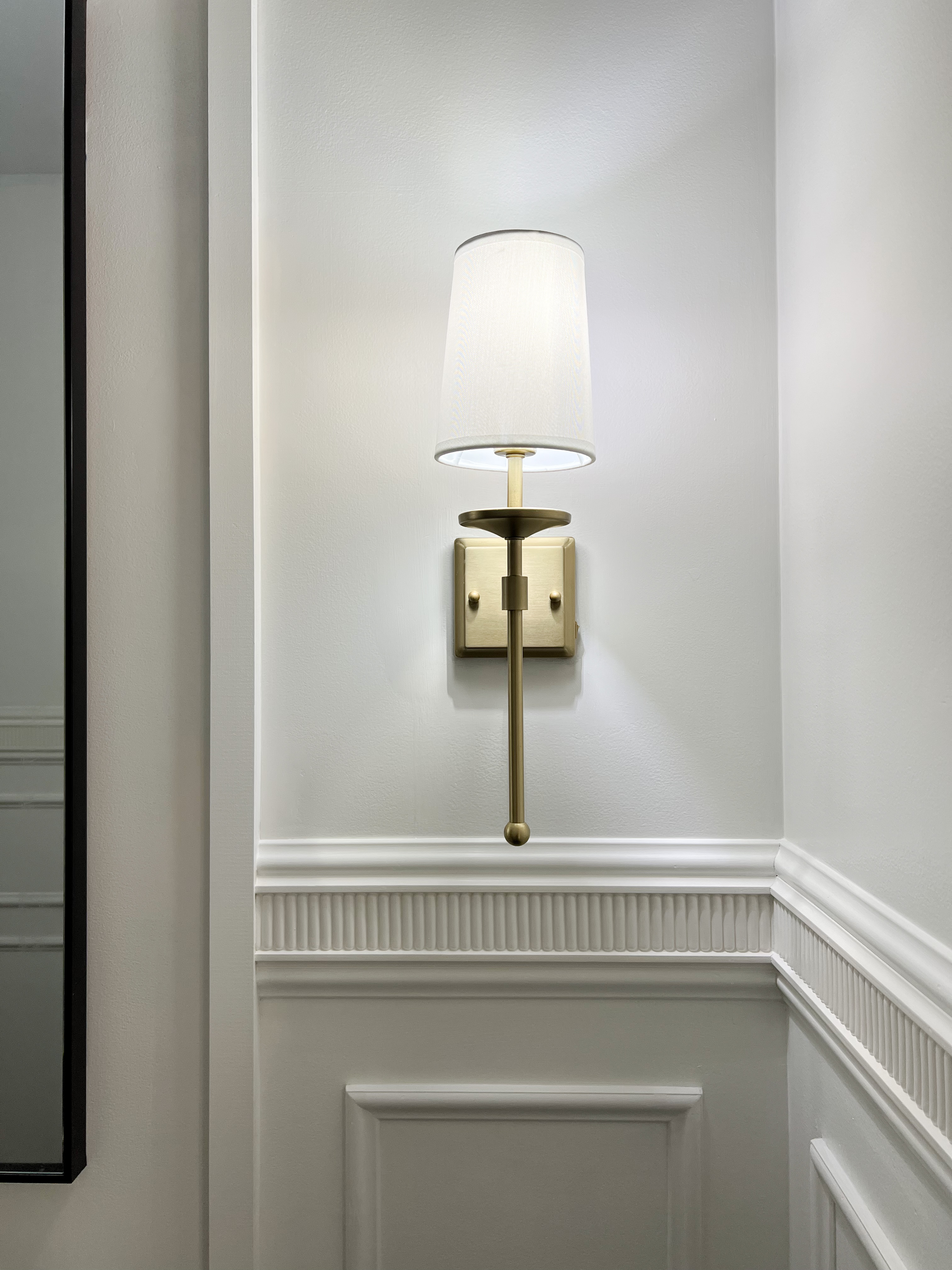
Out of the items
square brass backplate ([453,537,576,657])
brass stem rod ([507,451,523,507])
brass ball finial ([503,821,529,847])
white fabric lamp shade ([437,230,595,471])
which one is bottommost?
brass ball finial ([503,821,529,847])

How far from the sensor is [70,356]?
850mm

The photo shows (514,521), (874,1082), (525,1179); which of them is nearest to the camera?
(874,1082)

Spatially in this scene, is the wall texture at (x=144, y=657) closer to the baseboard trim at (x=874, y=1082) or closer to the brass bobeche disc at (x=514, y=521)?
the brass bobeche disc at (x=514, y=521)

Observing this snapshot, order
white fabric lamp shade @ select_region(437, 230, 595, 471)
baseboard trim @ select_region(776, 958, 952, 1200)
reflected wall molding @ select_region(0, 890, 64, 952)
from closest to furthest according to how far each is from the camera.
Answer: baseboard trim @ select_region(776, 958, 952, 1200) → white fabric lamp shade @ select_region(437, 230, 595, 471) → reflected wall molding @ select_region(0, 890, 64, 952)

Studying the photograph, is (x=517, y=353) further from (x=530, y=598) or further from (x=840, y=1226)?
(x=840, y=1226)

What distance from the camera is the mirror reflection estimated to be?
0.83m

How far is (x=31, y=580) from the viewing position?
0.85m

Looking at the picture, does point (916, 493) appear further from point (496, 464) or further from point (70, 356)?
point (70, 356)

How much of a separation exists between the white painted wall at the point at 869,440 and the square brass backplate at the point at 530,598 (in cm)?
21

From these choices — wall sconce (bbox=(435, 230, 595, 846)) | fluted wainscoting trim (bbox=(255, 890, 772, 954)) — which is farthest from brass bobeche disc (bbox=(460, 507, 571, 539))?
fluted wainscoting trim (bbox=(255, 890, 772, 954))

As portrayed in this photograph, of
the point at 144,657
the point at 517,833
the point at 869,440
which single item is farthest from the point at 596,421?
the point at 144,657

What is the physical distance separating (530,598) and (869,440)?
0.33m

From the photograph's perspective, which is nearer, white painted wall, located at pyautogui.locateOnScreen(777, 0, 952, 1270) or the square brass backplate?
white painted wall, located at pyautogui.locateOnScreen(777, 0, 952, 1270)

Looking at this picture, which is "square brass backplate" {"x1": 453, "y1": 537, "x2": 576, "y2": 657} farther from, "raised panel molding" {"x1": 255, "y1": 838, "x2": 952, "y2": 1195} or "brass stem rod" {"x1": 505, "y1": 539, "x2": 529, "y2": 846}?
"raised panel molding" {"x1": 255, "y1": 838, "x2": 952, "y2": 1195}
